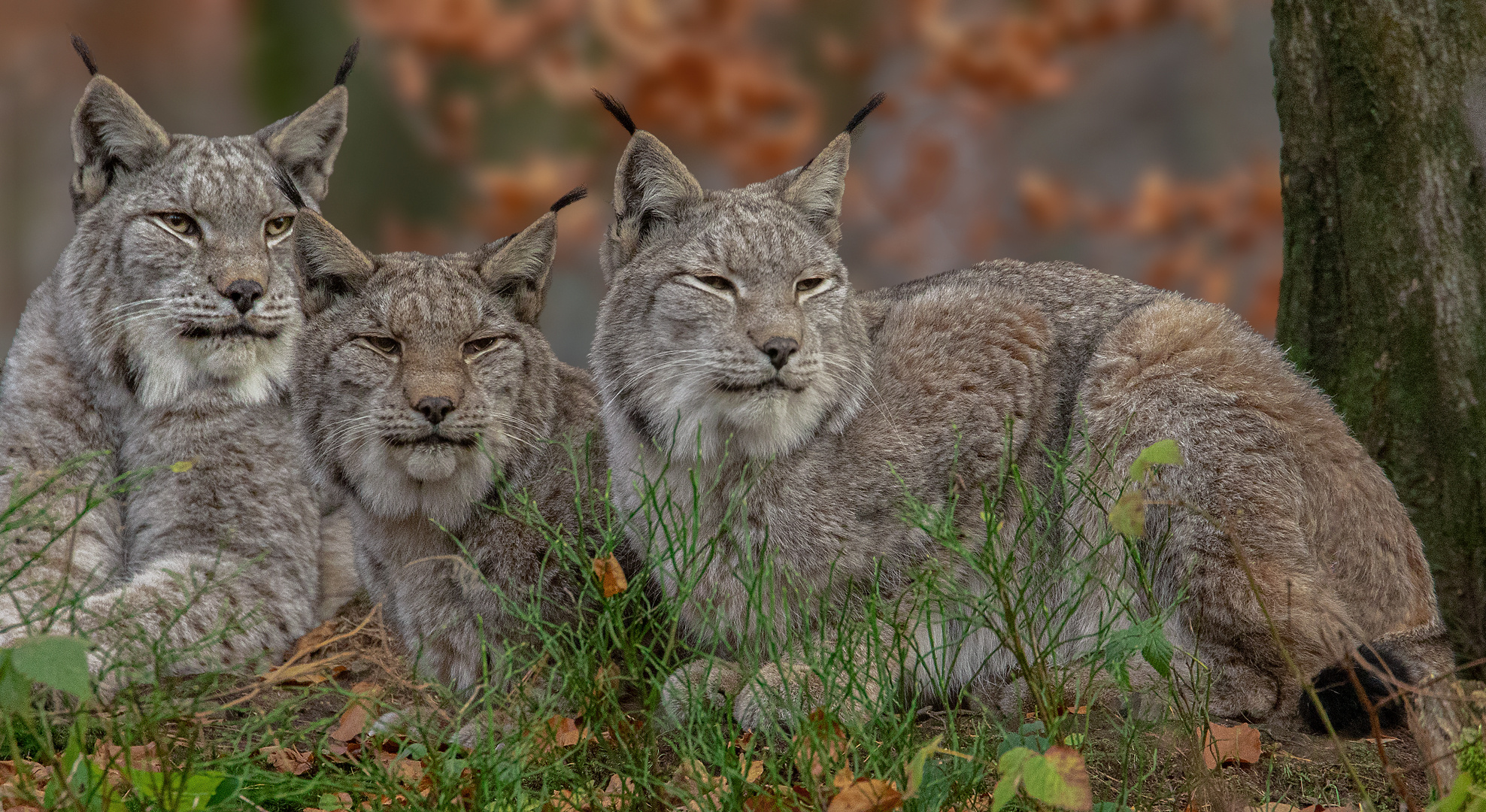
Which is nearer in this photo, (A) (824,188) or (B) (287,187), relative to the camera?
(A) (824,188)

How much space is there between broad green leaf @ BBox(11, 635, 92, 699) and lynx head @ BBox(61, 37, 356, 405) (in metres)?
2.73

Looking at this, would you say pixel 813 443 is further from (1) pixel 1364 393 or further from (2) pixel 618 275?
(1) pixel 1364 393

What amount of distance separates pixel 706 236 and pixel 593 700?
1.63 metres

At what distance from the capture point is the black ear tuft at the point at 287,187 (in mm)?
4348

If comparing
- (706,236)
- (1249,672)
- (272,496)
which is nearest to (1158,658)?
(1249,672)

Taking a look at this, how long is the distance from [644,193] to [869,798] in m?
2.21

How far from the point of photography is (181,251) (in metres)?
4.62

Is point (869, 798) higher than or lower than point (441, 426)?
lower

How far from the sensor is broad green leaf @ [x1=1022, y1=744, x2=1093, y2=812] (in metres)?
2.13

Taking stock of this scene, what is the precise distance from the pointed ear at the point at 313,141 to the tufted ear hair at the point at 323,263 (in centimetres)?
107

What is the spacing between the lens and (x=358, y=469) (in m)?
3.84

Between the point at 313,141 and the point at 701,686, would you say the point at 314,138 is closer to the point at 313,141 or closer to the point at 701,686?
the point at 313,141

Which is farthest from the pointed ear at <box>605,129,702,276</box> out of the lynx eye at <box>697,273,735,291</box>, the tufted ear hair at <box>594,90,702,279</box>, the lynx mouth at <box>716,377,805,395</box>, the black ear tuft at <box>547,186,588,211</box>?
the lynx mouth at <box>716,377,805,395</box>

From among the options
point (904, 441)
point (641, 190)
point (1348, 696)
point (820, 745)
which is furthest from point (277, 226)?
point (1348, 696)
